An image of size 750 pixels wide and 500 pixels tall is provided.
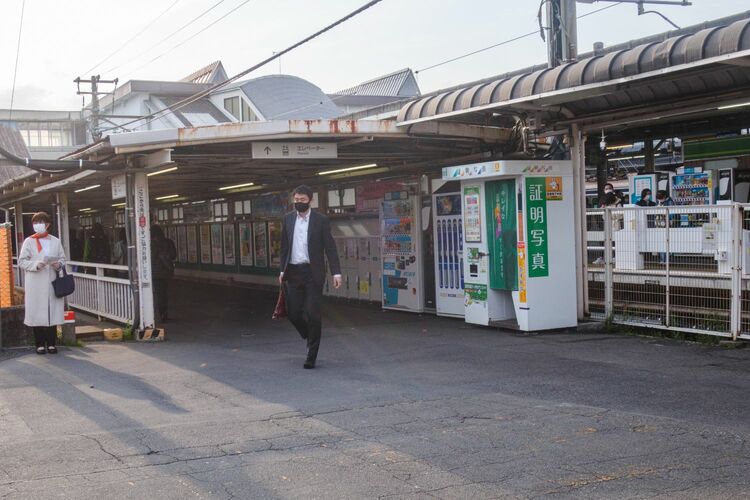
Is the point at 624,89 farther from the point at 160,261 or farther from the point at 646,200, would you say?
the point at 160,261

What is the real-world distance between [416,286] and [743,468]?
9.94 meters

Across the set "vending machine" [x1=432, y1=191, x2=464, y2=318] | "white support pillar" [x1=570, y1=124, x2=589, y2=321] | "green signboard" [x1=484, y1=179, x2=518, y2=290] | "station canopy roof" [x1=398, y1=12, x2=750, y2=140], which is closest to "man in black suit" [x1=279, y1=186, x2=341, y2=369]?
"station canopy roof" [x1=398, y1=12, x2=750, y2=140]

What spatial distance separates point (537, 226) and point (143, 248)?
601 centimetres

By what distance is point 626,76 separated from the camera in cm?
915

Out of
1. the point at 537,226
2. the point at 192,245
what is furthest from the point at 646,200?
the point at 192,245

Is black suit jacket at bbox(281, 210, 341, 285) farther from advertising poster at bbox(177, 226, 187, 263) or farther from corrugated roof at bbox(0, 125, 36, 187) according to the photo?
advertising poster at bbox(177, 226, 187, 263)

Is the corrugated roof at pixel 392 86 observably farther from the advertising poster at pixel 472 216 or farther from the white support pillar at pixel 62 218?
Answer: the advertising poster at pixel 472 216

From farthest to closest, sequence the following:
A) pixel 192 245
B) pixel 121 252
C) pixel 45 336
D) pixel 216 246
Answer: pixel 192 245
pixel 216 246
pixel 121 252
pixel 45 336

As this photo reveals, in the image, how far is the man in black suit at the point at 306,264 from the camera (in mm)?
9219

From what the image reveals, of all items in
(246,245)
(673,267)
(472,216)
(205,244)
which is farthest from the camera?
(205,244)

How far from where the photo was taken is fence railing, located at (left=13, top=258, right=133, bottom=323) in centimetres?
1355

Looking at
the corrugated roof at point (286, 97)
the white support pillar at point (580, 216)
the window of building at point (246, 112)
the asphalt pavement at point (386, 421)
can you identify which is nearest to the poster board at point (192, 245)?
the asphalt pavement at point (386, 421)

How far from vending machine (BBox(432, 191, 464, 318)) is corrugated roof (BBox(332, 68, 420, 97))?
3804cm

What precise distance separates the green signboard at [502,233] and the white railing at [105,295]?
5687 mm
